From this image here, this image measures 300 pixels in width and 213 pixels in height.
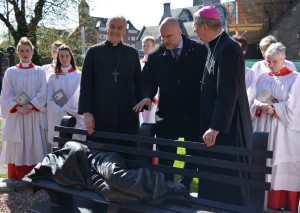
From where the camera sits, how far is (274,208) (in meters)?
4.49

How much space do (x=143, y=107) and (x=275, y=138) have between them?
5.91ft

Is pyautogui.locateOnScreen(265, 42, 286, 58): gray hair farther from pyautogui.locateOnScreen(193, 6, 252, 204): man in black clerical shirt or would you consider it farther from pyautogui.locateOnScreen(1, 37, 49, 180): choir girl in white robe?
pyautogui.locateOnScreen(1, 37, 49, 180): choir girl in white robe

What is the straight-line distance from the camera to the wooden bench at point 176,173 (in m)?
2.54

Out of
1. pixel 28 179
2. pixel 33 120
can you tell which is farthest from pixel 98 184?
pixel 33 120

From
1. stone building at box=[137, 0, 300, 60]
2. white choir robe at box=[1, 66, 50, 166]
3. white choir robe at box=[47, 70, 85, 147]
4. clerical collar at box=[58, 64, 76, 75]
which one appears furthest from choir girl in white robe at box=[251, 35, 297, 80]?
stone building at box=[137, 0, 300, 60]

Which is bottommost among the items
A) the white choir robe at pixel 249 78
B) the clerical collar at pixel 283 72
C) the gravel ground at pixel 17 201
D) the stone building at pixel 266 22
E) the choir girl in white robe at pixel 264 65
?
the gravel ground at pixel 17 201

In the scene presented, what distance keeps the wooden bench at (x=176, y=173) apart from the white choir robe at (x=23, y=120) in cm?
A: 207

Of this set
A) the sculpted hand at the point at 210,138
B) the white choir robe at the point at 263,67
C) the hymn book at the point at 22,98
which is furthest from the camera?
the hymn book at the point at 22,98

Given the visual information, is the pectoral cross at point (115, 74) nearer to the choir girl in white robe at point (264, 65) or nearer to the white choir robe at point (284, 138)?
the white choir robe at point (284, 138)

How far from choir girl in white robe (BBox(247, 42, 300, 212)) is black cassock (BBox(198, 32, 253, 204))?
53.0 inches

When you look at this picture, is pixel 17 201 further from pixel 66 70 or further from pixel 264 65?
pixel 264 65

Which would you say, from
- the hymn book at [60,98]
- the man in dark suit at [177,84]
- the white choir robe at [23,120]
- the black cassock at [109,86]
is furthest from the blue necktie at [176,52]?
the white choir robe at [23,120]

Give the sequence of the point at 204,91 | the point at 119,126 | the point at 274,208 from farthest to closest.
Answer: the point at 274,208 < the point at 119,126 < the point at 204,91

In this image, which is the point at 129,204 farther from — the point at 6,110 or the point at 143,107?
the point at 6,110
